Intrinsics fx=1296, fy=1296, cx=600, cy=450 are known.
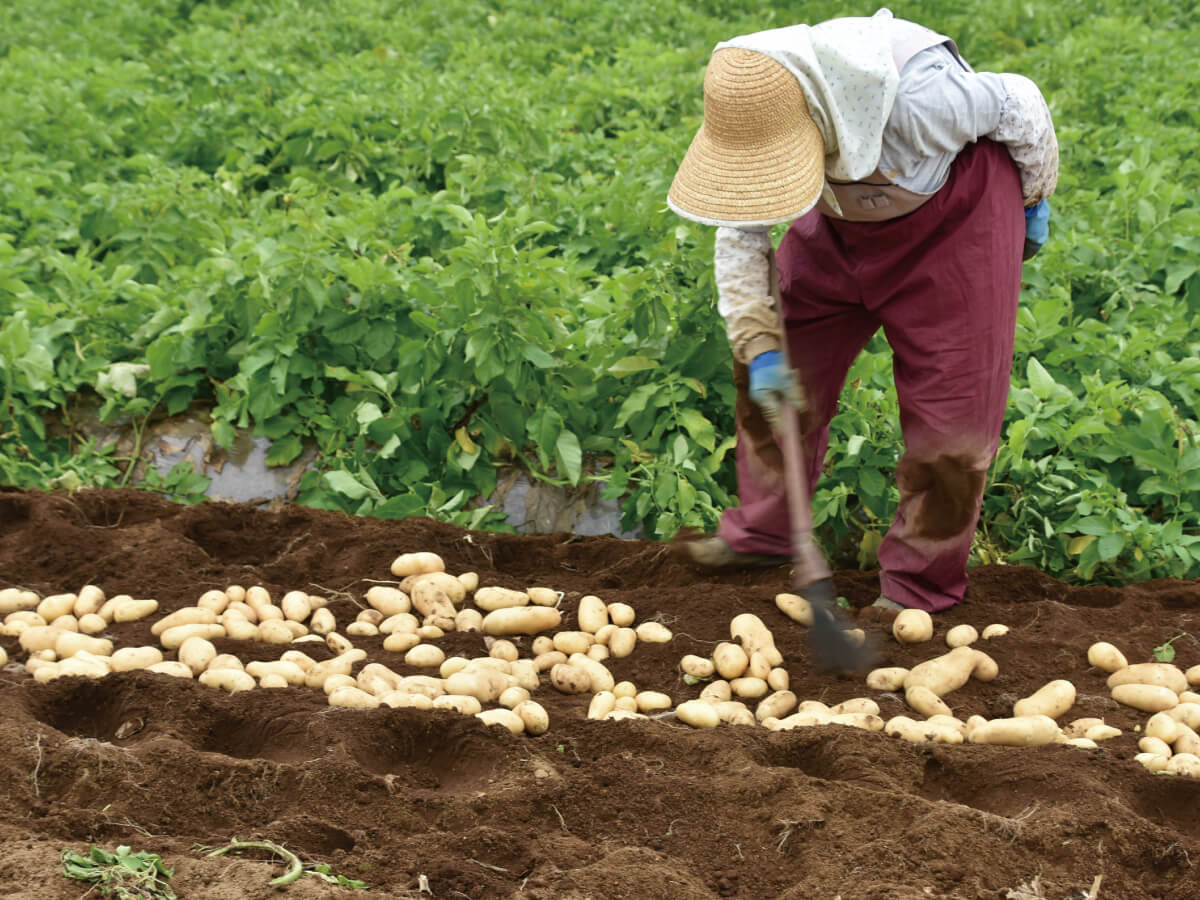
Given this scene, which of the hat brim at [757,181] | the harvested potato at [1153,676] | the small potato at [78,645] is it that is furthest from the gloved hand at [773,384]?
the small potato at [78,645]

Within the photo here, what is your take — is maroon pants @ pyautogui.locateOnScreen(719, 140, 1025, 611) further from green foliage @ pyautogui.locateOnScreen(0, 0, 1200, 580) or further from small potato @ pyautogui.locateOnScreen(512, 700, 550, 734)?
small potato @ pyautogui.locateOnScreen(512, 700, 550, 734)

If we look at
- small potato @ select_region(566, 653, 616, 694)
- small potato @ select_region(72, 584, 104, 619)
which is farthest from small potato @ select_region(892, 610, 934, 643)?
small potato @ select_region(72, 584, 104, 619)

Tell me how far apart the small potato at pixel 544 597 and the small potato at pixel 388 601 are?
0.31 m

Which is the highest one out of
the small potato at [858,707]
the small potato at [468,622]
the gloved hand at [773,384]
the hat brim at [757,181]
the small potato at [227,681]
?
the hat brim at [757,181]

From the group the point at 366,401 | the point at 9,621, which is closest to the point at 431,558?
the point at 366,401

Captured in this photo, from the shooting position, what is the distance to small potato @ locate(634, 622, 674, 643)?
10.0ft

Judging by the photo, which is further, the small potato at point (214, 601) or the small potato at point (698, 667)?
the small potato at point (214, 601)

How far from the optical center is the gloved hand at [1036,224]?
308 cm

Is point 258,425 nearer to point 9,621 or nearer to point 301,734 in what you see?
point 9,621

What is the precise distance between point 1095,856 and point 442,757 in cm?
121

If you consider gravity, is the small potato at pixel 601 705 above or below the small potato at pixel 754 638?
below

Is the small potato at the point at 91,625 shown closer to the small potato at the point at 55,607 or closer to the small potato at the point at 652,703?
the small potato at the point at 55,607

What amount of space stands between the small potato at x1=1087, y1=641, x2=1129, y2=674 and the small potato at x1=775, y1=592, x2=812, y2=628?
64 cm

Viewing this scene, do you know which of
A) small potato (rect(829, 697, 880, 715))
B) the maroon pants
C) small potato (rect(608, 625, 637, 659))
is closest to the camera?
small potato (rect(829, 697, 880, 715))
